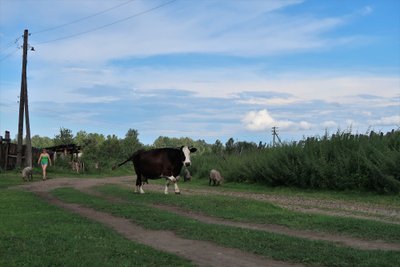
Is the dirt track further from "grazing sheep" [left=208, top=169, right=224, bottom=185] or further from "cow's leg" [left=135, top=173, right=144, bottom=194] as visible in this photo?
"grazing sheep" [left=208, top=169, right=224, bottom=185]

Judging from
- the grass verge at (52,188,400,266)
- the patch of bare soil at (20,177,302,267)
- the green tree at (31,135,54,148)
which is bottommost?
the patch of bare soil at (20,177,302,267)

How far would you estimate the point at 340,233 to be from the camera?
10695 mm

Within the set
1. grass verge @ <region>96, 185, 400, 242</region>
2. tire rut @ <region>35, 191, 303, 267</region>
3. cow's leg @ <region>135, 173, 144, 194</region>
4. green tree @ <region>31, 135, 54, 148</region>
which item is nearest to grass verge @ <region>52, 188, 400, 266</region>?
tire rut @ <region>35, 191, 303, 267</region>

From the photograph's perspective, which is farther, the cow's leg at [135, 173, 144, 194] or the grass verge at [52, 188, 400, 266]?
the cow's leg at [135, 173, 144, 194]

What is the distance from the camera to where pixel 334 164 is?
24.2 m

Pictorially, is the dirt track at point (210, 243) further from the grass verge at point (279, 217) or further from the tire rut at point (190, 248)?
the grass verge at point (279, 217)

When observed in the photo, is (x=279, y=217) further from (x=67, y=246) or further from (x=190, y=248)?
(x=67, y=246)

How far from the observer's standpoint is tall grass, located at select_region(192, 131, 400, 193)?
21406mm

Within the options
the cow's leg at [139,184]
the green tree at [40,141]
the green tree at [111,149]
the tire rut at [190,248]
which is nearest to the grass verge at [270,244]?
the tire rut at [190,248]

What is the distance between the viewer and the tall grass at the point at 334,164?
21406mm

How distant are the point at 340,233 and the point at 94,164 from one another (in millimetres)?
42721

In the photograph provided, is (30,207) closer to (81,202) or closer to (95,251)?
(81,202)

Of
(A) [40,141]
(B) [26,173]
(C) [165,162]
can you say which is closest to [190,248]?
(C) [165,162]

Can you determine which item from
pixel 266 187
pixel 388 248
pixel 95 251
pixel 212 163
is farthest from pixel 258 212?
pixel 212 163
